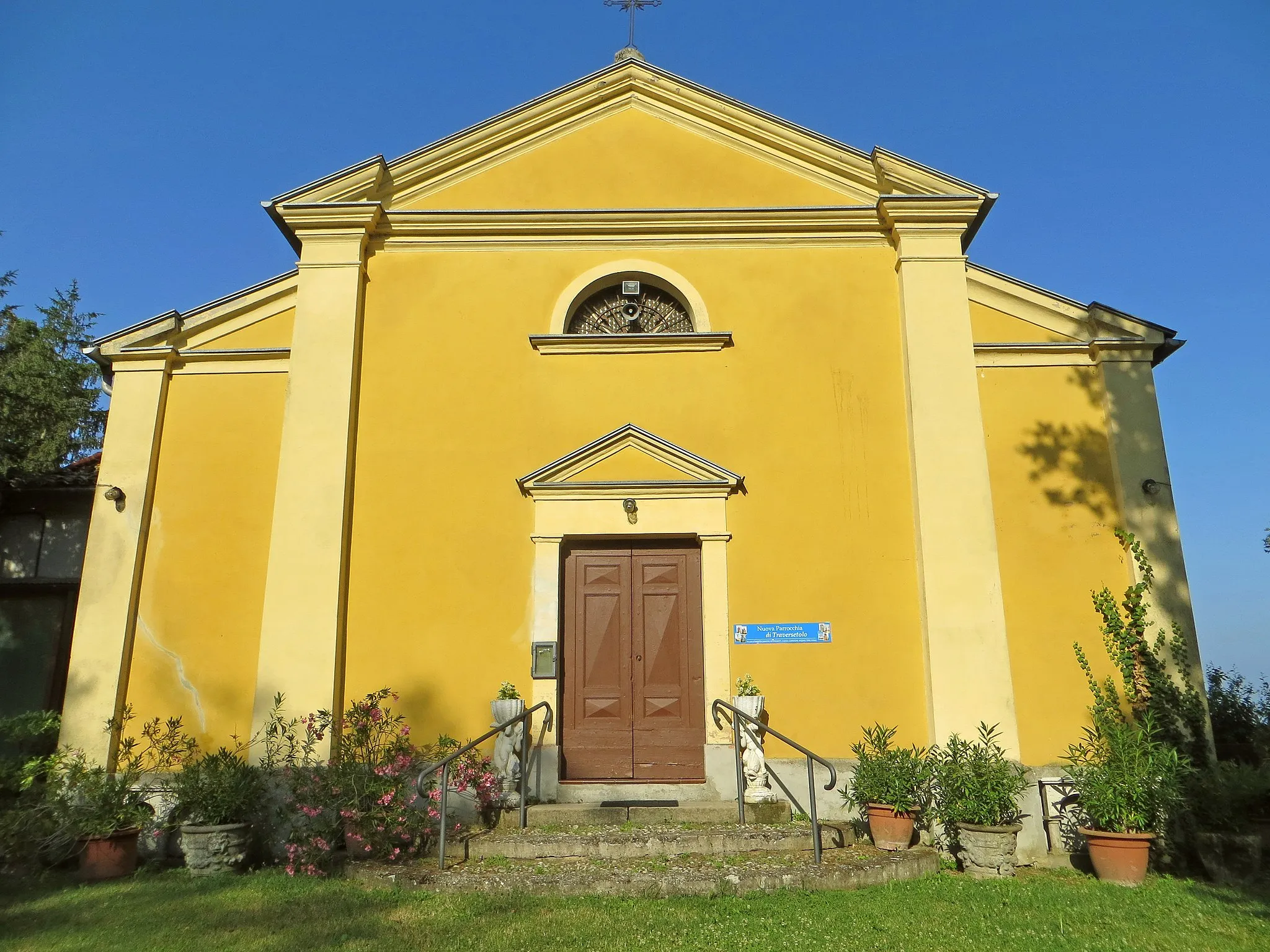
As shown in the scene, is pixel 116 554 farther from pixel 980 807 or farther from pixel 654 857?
pixel 980 807

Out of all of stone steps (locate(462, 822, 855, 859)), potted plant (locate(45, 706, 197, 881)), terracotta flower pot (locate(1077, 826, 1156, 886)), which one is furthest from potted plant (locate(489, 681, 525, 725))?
terracotta flower pot (locate(1077, 826, 1156, 886))

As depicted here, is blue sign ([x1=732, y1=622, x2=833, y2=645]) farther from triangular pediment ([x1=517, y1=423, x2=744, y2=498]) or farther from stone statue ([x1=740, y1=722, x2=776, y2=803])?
triangular pediment ([x1=517, y1=423, x2=744, y2=498])

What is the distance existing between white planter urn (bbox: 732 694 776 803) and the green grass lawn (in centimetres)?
154

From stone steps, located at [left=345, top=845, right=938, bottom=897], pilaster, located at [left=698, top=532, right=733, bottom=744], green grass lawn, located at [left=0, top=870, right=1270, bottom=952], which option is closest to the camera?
green grass lawn, located at [left=0, top=870, right=1270, bottom=952]

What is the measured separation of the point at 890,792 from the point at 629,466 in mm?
3781

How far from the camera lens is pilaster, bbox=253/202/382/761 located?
841 cm

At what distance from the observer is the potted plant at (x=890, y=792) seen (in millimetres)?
7535

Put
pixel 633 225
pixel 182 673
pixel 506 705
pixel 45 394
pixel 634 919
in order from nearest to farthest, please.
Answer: pixel 634 919
pixel 506 705
pixel 182 673
pixel 633 225
pixel 45 394

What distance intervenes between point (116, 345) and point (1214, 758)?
1108 centimetres

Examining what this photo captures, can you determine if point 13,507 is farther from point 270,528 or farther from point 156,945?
point 156,945

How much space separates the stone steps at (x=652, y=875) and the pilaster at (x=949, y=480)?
1802 mm

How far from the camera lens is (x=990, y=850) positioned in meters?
7.33

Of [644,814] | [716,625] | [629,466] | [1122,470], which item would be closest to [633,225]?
[629,466]

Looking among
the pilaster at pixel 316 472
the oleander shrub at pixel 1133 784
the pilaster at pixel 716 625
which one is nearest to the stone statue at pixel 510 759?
the pilaster at pixel 316 472
